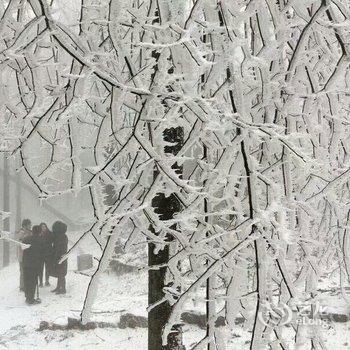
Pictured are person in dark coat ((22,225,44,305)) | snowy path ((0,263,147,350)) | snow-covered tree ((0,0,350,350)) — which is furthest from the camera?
person in dark coat ((22,225,44,305))

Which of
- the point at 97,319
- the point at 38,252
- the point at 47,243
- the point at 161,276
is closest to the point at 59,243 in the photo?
the point at 47,243

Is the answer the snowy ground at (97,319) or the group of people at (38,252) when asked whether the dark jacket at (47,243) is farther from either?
the snowy ground at (97,319)

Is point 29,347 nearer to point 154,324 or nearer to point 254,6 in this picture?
point 154,324

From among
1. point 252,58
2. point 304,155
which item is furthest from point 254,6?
point 304,155

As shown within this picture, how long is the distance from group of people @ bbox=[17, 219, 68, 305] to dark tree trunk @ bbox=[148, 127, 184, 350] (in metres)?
6.29

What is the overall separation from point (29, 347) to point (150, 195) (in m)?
6.91

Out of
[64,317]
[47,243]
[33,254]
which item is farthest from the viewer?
[47,243]

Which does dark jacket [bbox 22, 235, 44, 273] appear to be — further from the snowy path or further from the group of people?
the snowy path

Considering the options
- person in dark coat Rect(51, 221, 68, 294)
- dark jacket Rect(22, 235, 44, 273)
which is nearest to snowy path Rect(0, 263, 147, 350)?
person in dark coat Rect(51, 221, 68, 294)

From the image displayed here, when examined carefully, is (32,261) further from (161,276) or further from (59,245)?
(161,276)

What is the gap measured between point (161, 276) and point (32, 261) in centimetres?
690

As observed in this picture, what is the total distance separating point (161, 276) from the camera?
3.19 meters

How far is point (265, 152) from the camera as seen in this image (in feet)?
5.81

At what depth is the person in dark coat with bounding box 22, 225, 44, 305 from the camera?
9.28 metres
